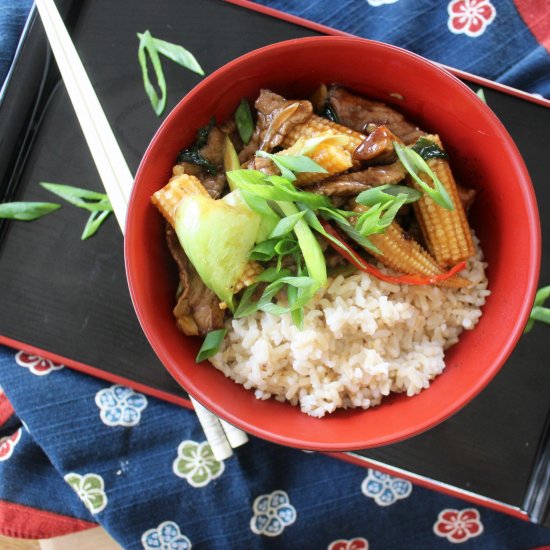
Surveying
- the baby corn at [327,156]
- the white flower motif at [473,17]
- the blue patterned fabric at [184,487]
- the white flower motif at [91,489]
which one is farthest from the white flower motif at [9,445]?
the white flower motif at [473,17]

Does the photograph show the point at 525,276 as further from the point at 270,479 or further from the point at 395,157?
the point at 270,479

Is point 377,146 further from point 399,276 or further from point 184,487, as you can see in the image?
point 184,487

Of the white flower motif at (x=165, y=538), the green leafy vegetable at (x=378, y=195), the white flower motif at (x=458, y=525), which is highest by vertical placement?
the green leafy vegetable at (x=378, y=195)

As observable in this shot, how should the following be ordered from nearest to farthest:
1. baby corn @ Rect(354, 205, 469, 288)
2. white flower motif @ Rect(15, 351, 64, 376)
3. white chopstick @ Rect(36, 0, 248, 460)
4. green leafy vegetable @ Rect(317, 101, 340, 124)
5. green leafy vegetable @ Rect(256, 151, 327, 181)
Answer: green leafy vegetable @ Rect(256, 151, 327, 181)
baby corn @ Rect(354, 205, 469, 288)
green leafy vegetable @ Rect(317, 101, 340, 124)
white chopstick @ Rect(36, 0, 248, 460)
white flower motif @ Rect(15, 351, 64, 376)

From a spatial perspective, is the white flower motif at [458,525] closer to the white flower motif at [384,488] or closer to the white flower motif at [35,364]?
the white flower motif at [384,488]

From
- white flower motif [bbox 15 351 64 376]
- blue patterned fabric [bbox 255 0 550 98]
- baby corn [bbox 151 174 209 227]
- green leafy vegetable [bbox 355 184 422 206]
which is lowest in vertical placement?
white flower motif [bbox 15 351 64 376]


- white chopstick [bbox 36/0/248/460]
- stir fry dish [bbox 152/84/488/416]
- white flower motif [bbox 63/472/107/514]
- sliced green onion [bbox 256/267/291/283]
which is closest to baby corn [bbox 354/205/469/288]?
stir fry dish [bbox 152/84/488/416]

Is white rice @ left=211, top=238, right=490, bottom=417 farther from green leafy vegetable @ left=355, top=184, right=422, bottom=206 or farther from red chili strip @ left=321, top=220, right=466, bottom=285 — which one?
green leafy vegetable @ left=355, top=184, right=422, bottom=206
